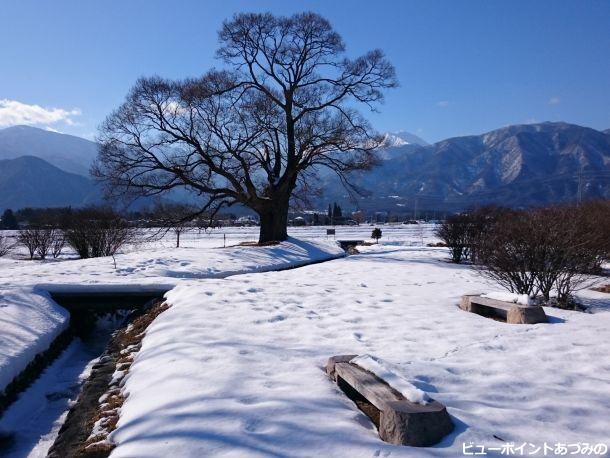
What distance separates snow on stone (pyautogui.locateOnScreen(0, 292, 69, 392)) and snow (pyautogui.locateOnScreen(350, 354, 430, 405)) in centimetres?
402

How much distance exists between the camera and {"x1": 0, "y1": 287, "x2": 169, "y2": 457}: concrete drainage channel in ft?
14.9

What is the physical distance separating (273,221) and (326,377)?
18531mm

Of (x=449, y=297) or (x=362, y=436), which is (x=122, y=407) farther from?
Answer: (x=449, y=297)

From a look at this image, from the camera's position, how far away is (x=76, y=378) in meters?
6.64

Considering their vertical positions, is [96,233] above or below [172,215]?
below

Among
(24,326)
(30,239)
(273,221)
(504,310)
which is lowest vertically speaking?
(24,326)

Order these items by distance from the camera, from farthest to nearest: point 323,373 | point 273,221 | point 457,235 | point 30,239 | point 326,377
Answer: point 30,239 → point 273,221 → point 457,235 → point 323,373 → point 326,377

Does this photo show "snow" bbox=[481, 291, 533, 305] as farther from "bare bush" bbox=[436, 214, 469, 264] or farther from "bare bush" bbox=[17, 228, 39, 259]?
"bare bush" bbox=[17, 228, 39, 259]

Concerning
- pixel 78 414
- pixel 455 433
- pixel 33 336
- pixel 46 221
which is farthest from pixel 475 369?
pixel 46 221

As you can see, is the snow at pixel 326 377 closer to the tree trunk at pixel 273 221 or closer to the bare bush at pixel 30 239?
the tree trunk at pixel 273 221

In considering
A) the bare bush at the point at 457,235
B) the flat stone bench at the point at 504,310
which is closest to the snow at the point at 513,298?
the flat stone bench at the point at 504,310

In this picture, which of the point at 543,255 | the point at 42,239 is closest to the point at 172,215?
the point at 42,239

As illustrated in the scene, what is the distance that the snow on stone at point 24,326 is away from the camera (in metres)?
5.84

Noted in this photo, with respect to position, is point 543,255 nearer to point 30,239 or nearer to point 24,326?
point 24,326
